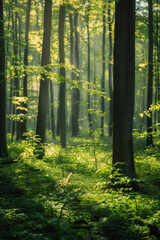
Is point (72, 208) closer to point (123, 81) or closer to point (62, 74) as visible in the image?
point (123, 81)

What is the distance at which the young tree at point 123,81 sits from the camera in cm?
577

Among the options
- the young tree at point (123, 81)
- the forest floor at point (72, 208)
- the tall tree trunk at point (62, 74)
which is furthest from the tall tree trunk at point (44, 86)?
the young tree at point (123, 81)

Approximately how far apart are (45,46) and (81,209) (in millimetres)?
9033

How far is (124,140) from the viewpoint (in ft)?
19.2

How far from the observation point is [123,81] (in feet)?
19.2

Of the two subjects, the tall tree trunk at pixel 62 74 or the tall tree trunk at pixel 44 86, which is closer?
the tall tree trunk at pixel 44 86

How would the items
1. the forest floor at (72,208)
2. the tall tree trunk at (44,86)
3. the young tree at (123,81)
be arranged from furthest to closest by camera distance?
the tall tree trunk at (44,86), the young tree at (123,81), the forest floor at (72,208)

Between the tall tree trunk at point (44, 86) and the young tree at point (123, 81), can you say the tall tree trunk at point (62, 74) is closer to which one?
the tall tree trunk at point (44, 86)

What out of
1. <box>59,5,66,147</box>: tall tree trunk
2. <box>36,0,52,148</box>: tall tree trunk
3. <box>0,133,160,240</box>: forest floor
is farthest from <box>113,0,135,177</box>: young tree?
<box>59,5,66,147</box>: tall tree trunk

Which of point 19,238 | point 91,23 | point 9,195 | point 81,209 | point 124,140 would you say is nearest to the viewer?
point 19,238

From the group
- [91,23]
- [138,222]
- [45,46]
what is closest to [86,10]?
[91,23]

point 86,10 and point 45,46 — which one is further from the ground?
point 86,10

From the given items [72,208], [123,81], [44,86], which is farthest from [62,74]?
[72,208]

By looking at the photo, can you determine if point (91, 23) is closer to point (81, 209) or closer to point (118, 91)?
point (118, 91)
